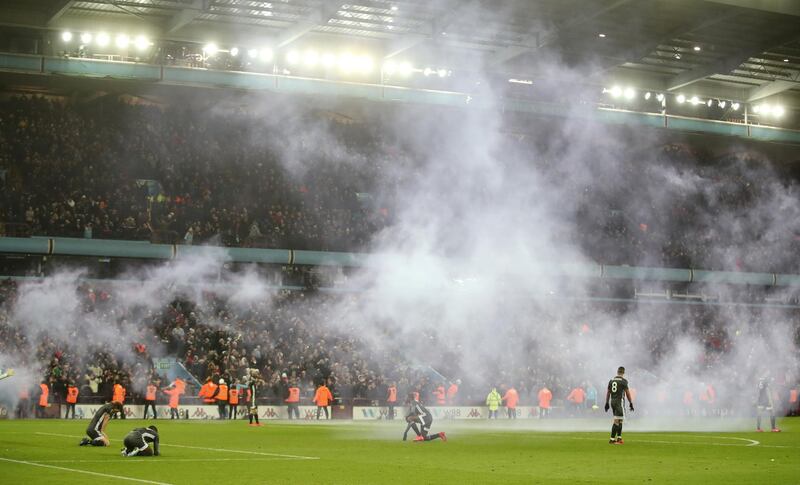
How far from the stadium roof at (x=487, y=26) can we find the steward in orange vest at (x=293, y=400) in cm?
1342

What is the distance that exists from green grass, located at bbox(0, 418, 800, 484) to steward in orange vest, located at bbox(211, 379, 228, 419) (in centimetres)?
860

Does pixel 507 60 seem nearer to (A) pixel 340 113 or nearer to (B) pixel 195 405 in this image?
(A) pixel 340 113

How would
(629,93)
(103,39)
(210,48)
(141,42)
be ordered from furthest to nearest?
1. (629,93)
2. (210,48)
3. (141,42)
4. (103,39)

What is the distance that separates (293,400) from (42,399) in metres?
8.80

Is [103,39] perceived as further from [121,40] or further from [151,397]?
[151,397]

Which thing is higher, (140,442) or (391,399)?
(140,442)

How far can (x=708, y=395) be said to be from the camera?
155 ft

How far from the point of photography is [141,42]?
1575 inches

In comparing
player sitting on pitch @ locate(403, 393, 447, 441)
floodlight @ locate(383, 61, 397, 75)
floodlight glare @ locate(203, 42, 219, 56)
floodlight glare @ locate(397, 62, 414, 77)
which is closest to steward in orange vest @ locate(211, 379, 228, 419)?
floodlight glare @ locate(203, 42, 219, 56)

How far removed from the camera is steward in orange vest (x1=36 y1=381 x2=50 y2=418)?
112 feet

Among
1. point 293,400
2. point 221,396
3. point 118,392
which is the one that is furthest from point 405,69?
point 118,392

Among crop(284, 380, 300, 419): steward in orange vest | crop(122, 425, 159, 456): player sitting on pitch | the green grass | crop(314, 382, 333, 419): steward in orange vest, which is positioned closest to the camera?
the green grass

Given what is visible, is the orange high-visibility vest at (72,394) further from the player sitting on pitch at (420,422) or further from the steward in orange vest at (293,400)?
the player sitting on pitch at (420,422)

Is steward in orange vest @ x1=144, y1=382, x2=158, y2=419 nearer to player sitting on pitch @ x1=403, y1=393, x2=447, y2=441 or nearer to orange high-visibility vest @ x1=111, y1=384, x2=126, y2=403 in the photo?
orange high-visibility vest @ x1=111, y1=384, x2=126, y2=403
